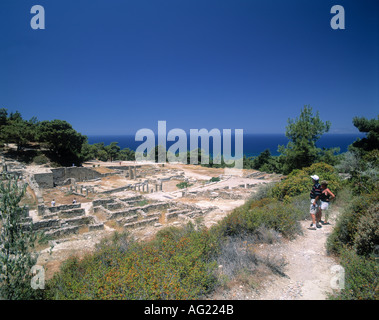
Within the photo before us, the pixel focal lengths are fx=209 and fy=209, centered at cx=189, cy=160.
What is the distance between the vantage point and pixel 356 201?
5.85 meters

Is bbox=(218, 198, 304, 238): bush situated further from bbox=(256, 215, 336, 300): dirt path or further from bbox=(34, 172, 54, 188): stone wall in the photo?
bbox=(34, 172, 54, 188): stone wall

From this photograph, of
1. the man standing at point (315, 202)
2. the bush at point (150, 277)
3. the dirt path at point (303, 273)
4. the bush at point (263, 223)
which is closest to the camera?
the bush at point (150, 277)

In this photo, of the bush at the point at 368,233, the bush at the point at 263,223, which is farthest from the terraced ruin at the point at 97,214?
the bush at the point at 368,233

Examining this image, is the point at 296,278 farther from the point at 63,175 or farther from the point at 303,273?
the point at 63,175

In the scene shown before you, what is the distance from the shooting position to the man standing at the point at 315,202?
694 centimetres

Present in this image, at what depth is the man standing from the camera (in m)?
6.94

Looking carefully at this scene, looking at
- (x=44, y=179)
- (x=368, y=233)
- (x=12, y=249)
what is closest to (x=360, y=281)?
(x=368, y=233)

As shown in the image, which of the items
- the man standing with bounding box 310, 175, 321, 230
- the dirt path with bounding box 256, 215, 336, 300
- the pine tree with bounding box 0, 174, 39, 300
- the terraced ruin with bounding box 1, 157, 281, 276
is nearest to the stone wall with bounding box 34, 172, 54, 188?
the terraced ruin with bounding box 1, 157, 281, 276

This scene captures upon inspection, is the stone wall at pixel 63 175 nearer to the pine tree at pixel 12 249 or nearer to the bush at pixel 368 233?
the pine tree at pixel 12 249

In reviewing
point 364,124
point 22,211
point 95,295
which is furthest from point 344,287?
point 364,124

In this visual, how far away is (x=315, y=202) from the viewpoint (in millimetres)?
6953

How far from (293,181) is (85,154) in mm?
45444

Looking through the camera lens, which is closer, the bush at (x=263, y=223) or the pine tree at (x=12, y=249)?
the pine tree at (x=12, y=249)
